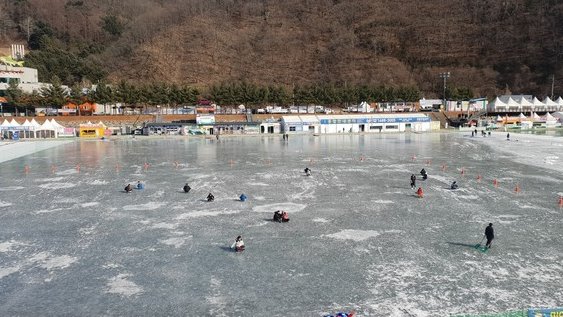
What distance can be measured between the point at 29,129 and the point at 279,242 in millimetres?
72060

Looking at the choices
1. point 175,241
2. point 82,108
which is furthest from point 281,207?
point 82,108

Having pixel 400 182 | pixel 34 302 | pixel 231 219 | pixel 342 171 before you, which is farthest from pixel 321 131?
pixel 34 302

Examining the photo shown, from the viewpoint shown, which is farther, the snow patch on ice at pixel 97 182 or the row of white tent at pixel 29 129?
the row of white tent at pixel 29 129

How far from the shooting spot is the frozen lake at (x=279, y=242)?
1427 centimetres

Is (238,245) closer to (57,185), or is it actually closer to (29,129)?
(57,185)

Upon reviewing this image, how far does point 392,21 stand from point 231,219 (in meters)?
188

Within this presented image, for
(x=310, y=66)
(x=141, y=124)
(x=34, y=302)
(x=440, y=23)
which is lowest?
(x=34, y=302)

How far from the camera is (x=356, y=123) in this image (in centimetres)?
8638

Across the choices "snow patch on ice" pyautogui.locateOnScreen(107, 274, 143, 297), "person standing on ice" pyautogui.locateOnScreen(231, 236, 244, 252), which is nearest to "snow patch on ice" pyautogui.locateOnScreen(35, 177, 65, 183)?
"snow patch on ice" pyautogui.locateOnScreen(107, 274, 143, 297)

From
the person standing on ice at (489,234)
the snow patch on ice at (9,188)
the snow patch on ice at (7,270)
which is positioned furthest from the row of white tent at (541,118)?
the snow patch on ice at (7,270)

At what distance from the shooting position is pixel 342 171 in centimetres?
3934

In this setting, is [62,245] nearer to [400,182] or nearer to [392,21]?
[400,182]

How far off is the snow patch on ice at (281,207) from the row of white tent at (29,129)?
6570 cm

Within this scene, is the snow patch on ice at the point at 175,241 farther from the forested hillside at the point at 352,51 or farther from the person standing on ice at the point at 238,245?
the forested hillside at the point at 352,51
